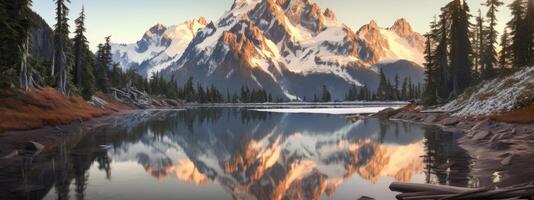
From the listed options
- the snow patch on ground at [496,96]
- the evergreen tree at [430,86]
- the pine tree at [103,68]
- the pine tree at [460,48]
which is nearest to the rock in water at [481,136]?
the snow patch on ground at [496,96]

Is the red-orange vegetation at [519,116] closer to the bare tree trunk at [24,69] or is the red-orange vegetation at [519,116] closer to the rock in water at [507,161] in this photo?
the rock in water at [507,161]

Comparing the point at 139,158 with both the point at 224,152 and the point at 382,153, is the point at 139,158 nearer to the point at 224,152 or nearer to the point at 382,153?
the point at 224,152

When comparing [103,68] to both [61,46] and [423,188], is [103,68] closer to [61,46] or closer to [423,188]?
[61,46]

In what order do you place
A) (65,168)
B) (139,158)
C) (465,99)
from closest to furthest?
(65,168)
(139,158)
(465,99)

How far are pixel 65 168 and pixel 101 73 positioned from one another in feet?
360

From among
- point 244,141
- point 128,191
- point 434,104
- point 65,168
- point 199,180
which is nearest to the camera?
point 128,191

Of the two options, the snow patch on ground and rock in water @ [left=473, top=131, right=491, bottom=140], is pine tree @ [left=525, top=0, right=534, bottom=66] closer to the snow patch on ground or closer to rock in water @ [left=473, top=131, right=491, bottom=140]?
the snow patch on ground

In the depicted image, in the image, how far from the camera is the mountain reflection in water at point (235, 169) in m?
21.8

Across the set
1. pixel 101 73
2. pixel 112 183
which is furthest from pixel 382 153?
pixel 101 73

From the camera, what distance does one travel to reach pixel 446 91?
86250mm

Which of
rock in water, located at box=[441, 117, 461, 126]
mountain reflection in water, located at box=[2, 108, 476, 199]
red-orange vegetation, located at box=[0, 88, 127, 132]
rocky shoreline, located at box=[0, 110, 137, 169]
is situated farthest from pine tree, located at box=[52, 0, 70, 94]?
rock in water, located at box=[441, 117, 461, 126]

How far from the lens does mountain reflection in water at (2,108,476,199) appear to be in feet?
71.4

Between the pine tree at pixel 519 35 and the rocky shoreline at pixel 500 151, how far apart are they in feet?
66.3

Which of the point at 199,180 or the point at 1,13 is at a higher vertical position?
the point at 1,13
